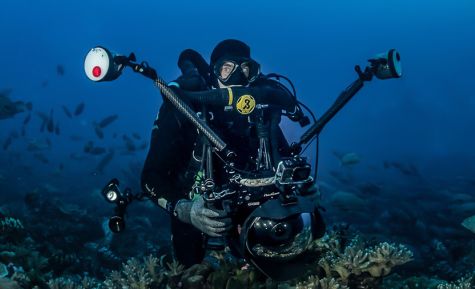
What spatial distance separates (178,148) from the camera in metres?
3.90

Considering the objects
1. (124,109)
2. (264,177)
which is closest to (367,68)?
(264,177)

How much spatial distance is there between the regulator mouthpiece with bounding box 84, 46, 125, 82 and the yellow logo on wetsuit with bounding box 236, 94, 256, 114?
1.07 m

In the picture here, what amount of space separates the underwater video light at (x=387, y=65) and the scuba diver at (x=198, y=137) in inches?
34.8

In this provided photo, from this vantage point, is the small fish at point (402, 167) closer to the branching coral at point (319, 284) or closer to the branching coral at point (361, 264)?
the branching coral at point (361, 264)

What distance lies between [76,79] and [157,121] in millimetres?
140691

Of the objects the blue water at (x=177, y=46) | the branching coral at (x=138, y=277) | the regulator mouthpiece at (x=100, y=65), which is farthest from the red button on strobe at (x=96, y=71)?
the blue water at (x=177, y=46)

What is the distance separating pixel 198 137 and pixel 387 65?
1.72 meters

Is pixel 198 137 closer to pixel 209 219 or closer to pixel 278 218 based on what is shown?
pixel 209 219

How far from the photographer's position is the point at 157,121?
13.1 ft

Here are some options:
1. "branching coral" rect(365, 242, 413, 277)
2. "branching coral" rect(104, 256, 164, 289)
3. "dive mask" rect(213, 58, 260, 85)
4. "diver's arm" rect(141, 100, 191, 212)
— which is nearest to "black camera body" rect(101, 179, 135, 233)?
"diver's arm" rect(141, 100, 191, 212)

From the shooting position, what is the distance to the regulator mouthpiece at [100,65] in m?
3.07

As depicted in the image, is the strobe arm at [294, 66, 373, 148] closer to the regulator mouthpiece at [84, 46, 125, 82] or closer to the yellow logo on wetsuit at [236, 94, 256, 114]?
the yellow logo on wetsuit at [236, 94, 256, 114]

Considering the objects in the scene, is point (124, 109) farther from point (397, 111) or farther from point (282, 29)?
point (397, 111)

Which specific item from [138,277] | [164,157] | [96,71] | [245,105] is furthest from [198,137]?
[138,277]
